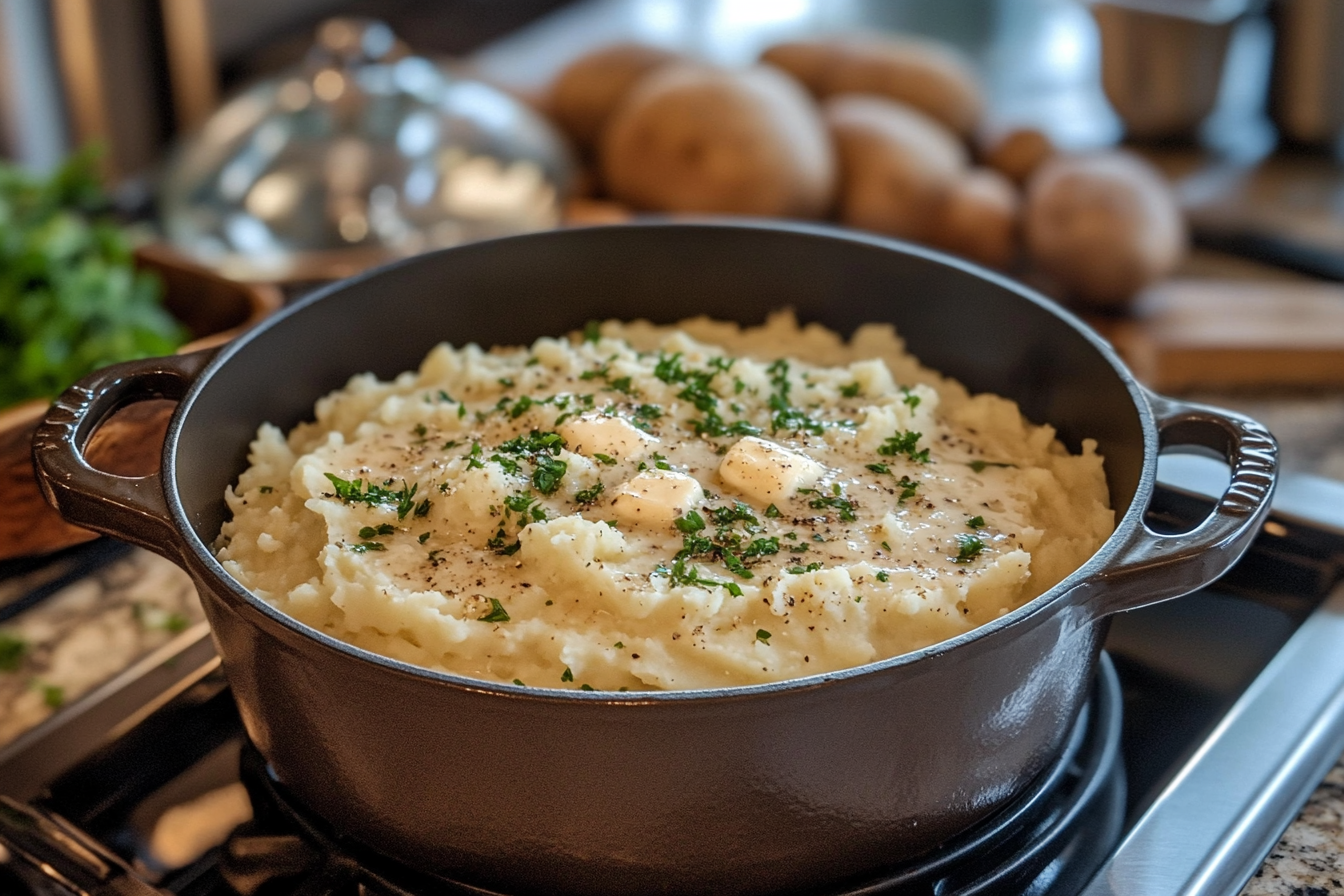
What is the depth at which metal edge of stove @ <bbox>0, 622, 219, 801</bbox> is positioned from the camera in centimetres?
A: 144

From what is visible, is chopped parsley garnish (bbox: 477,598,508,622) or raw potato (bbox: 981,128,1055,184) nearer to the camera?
chopped parsley garnish (bbox: 477,598,508,622)

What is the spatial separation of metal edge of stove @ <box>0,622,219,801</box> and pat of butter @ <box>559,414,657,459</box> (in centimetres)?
→ 53

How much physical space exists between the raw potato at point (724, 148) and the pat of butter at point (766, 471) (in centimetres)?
164

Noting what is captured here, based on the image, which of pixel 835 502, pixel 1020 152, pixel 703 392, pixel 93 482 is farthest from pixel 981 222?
pixel 93 482

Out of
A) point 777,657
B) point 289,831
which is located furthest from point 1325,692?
point 289,831

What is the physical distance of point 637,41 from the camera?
374cm

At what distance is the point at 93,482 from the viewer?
4.12 feet

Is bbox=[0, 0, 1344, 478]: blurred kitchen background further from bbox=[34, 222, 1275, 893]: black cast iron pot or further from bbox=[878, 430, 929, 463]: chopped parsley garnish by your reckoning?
bbox=[34, 222, 1275, 893]: black cast iron pot

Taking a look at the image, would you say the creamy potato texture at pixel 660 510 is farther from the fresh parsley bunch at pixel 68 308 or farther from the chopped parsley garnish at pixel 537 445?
the fresh parsley bunch at pixel 68 308

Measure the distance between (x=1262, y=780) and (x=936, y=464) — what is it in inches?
21.8

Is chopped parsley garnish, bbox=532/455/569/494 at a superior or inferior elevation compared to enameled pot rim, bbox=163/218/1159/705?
inferior

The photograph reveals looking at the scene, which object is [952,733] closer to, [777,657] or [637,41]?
[777,657]

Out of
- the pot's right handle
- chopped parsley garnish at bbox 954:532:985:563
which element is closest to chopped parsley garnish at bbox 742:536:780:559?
chopped parsley garnish at bbox 954:532:985:563

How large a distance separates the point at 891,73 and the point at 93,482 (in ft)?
9.55
